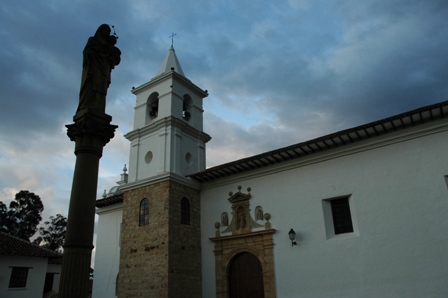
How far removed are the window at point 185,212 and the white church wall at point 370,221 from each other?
3.05m

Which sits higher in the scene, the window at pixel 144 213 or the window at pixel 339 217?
the window at pixel 144 213

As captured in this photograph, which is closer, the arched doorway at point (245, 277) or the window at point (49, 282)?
the arched doorway at point (245, 277)

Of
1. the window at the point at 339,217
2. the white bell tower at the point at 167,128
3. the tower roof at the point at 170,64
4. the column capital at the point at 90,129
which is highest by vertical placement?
the tower roof at the point at 170,64

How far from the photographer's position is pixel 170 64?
1706cm

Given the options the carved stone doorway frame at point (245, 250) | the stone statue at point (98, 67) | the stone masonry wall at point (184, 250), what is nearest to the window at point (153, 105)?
the stone masonry wall at point (184, 250)

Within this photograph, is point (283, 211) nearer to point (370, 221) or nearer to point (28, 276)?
point (370, 221)

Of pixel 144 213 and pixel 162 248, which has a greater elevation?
pixel 144 213

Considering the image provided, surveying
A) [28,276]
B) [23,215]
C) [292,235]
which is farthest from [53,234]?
[292,235]

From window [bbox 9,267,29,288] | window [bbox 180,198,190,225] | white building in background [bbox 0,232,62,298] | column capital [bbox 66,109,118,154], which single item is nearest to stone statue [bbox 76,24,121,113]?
column capital [bbox 66,109,118,154]

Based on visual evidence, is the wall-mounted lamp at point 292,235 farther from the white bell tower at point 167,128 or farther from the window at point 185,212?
the white bell tower at point 167,128

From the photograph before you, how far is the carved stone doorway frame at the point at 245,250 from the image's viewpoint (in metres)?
12.0

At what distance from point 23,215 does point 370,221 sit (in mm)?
33607

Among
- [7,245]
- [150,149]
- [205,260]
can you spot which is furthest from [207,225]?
[7,245]

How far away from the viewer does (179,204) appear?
1383 centimetres
